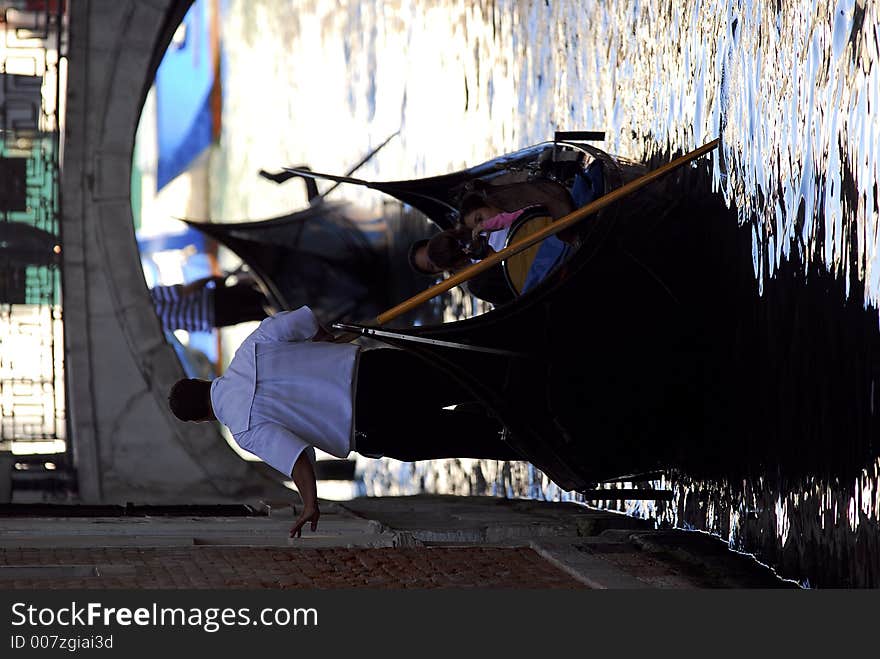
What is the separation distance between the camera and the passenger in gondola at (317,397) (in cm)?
468

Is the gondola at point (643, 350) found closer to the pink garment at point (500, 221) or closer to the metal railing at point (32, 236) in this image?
the pink garment at point (500, 221)

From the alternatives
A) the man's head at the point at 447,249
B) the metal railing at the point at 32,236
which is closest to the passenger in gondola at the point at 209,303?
the metal railing at the point at 32,236

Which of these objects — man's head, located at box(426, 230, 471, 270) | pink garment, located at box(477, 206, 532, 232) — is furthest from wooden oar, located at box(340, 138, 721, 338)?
man's head, located at box(426, 230, 471, 270)

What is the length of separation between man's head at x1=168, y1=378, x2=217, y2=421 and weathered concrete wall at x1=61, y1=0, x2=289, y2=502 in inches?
120

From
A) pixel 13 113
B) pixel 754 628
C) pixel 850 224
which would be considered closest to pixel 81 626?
pixel 754 628

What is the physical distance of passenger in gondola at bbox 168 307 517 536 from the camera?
4.68 m

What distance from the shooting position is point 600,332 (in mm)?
4469

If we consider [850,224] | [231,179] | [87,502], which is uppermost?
[231,179]

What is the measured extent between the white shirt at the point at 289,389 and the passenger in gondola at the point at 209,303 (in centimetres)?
403

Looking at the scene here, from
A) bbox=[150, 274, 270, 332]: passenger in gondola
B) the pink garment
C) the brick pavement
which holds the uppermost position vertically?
the pink garment

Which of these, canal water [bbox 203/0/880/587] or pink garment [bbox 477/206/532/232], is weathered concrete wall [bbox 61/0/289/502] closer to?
canal water [bbox 203/0/880/587]

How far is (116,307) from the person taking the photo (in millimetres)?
7770

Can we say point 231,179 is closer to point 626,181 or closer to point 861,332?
point 626,181

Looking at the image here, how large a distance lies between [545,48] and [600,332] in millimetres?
3102
